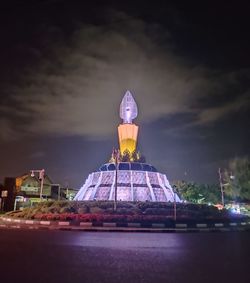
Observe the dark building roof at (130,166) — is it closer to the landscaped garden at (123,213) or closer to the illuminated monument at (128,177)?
the illuminated monument at (128,177)

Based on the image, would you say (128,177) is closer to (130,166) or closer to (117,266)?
(130,166)

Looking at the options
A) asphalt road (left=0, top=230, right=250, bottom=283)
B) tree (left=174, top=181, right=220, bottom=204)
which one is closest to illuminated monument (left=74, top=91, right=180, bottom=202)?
tree (left=174, top=181, right=220, bottom=204)

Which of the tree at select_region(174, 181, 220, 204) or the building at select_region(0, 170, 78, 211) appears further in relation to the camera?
the tree at select_region(174, 181, 220, 204)

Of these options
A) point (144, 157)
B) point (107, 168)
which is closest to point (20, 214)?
point (107, 168)

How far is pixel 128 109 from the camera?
72188 mm

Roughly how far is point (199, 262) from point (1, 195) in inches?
2854

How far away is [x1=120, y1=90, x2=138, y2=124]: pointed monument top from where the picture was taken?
2837 inches

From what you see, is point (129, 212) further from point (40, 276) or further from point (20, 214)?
point (40, 276)

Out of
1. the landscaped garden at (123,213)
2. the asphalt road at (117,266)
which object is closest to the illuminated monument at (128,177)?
the landscaped garden at (123,213)

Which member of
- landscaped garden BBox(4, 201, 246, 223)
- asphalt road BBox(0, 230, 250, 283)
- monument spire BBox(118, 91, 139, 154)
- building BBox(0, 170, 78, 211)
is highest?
monument spire BBox(118, 91, 139, 154)

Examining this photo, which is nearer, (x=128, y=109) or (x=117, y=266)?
(x=117, y=266)

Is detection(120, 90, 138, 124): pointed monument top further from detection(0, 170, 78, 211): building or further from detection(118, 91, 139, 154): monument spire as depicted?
detection(0, 170, 78, 211): building

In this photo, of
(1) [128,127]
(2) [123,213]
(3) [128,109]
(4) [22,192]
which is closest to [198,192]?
(1) [128,127]

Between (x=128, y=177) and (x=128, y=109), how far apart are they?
16.1 metres
